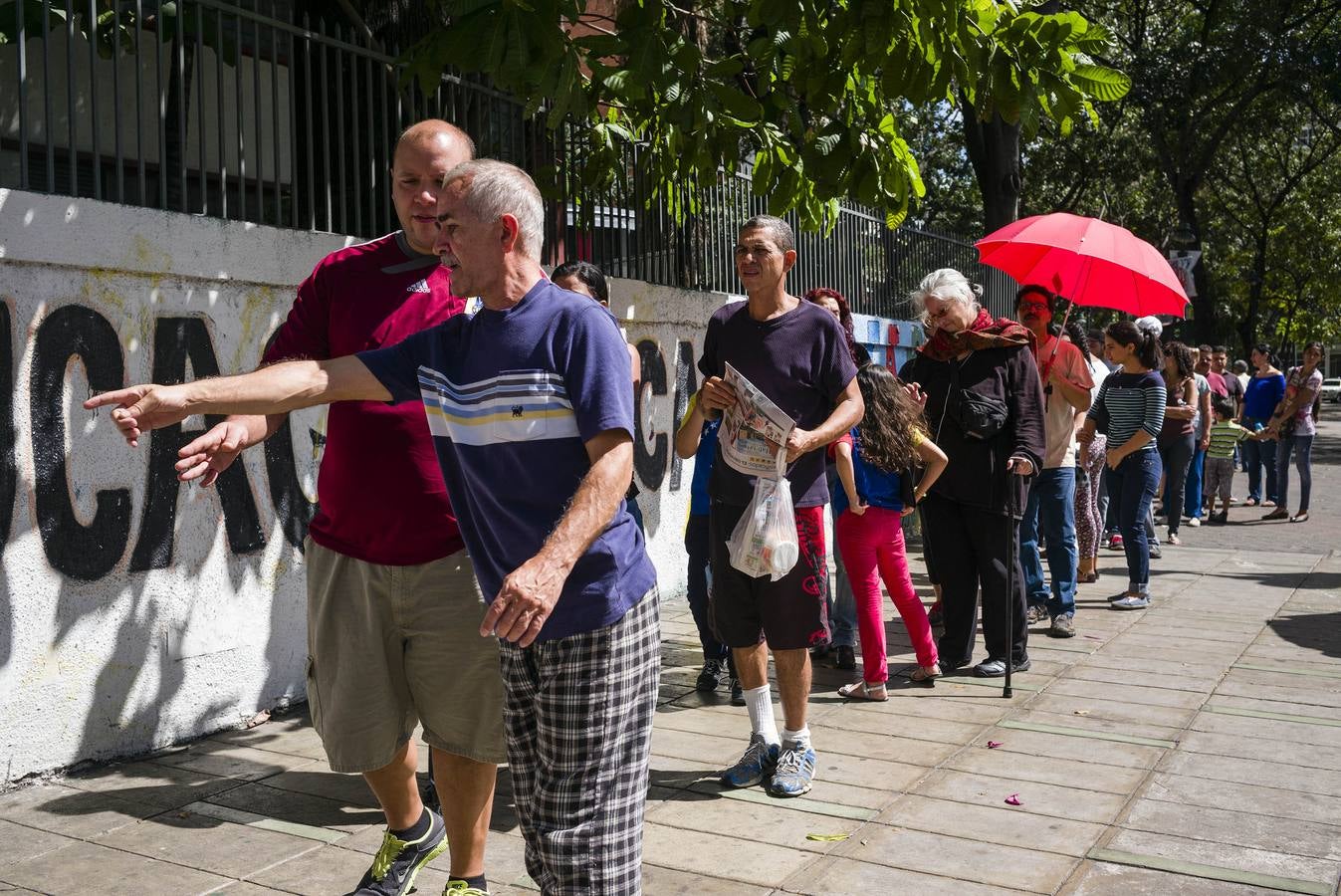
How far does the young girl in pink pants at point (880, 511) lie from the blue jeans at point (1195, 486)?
8.88m

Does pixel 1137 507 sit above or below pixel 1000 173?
below

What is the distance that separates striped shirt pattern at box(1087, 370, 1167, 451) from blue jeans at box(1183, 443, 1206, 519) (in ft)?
17.9

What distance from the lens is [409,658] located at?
→ 3605mm

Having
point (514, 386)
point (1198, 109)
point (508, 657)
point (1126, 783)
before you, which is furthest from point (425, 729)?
point (1198, 109)

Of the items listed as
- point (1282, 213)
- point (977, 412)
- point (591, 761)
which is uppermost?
point (1282, 213)

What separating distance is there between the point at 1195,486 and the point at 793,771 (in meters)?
10.9

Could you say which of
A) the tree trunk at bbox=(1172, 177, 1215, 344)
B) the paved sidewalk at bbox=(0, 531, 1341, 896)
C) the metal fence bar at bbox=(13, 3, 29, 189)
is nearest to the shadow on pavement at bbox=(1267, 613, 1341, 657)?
the paved sidewalk at bbox=(0, 531, 1341, 896)

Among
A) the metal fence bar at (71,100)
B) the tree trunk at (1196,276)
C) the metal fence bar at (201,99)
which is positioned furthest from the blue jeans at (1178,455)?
the tree trunk at (1196,276)

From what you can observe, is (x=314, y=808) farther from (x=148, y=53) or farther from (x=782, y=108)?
(x=782, y=108)

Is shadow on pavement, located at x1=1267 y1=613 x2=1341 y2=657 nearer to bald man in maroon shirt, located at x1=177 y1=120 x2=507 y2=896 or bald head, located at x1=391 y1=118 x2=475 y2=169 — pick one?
bald man in maroon shirt, located at x1=177 y1=120 x2=507 y2=896

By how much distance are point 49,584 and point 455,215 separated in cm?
294

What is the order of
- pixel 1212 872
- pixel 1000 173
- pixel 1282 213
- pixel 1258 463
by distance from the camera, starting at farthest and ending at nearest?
pixel 1282 213
pixel 1258 463
pixel 1000 173
pixel 1212 872

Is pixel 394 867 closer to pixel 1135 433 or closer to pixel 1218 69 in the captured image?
pixel 1135 433

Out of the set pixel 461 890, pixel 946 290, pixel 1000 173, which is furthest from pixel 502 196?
pixel 1000 173
